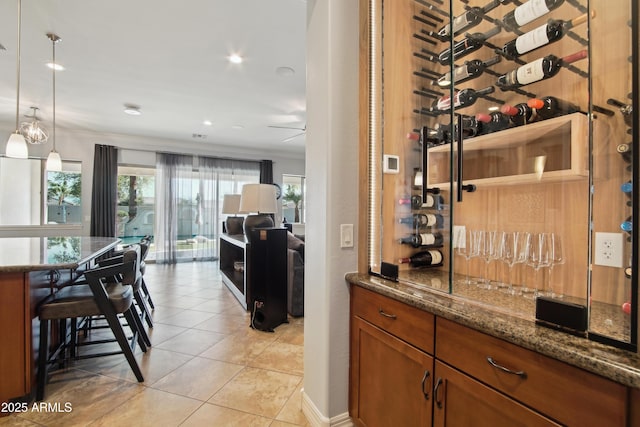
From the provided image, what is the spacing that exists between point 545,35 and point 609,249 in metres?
0.87

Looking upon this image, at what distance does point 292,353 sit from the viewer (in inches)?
107

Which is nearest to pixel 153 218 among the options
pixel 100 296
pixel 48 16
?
pixel 48 16

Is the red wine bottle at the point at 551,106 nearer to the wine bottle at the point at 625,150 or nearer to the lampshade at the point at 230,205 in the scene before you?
the wine bottle at the point at 625,150

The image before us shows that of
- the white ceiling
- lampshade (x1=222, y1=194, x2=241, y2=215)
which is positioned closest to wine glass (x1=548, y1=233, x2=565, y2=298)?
the white ceiling

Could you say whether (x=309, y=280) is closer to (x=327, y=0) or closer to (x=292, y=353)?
(x=292, y=353)

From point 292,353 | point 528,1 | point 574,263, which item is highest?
point 528,1

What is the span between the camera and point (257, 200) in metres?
3.62

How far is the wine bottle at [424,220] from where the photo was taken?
6.20 feet

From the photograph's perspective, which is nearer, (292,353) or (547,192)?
(547,192)

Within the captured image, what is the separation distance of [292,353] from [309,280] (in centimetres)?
119

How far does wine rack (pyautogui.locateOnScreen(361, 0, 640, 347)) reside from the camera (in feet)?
3.47

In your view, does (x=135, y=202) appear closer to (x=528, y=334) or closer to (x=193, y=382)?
(x=193, y=382)

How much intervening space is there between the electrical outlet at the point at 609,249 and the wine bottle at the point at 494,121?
62 cm

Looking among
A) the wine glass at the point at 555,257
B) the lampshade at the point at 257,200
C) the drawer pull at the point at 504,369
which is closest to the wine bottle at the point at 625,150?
the wine glass at the point at 555,257
